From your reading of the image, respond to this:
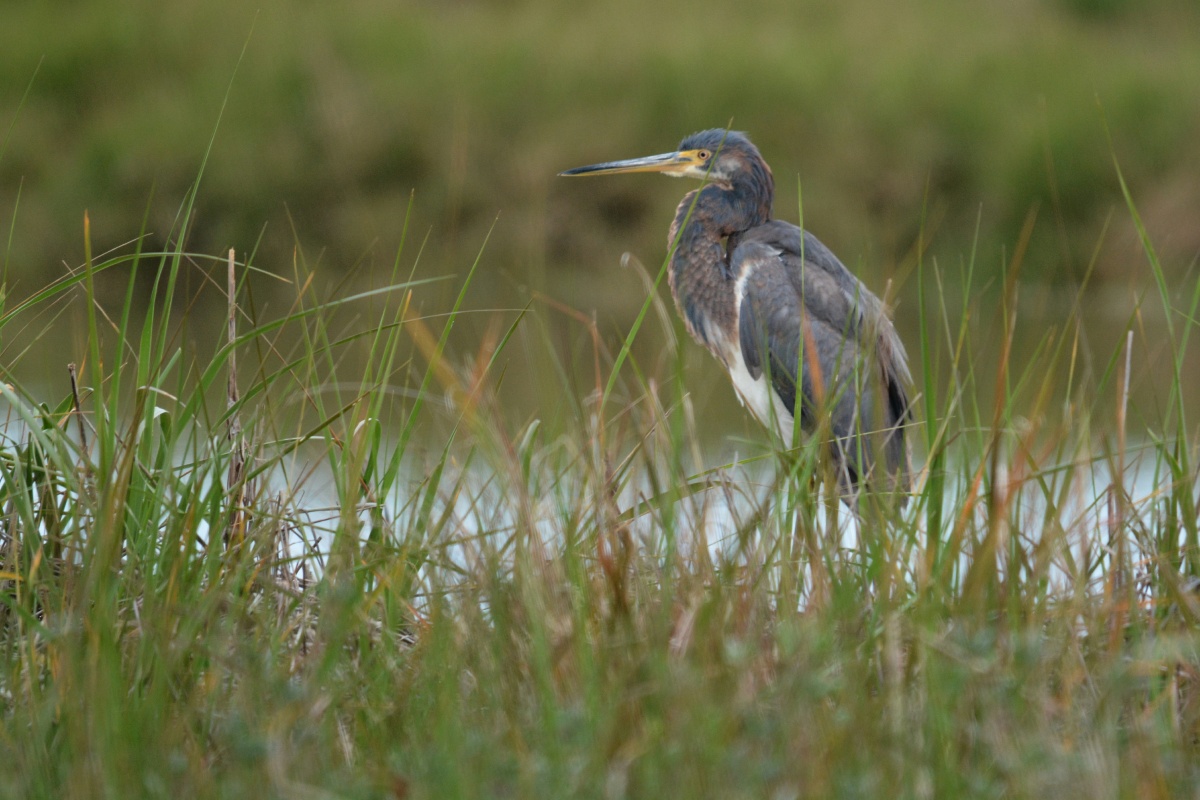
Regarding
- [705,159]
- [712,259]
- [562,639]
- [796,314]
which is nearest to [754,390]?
[796,314]

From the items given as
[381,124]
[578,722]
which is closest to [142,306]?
[381,124]

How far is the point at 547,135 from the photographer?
32.1 feet

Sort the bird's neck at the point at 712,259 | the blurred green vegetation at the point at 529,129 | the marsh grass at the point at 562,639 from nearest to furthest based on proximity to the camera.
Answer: the marsh grass at the point at 562,639 → the bird's neck at the point at 712,259 → the blurred green vegetation at the point at 529,129

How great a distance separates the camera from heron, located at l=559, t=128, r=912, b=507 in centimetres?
363

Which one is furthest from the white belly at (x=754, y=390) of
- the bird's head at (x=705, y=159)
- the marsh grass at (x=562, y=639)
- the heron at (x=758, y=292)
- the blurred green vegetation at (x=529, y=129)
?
the blurred green vegetation at (x=529, y=129)

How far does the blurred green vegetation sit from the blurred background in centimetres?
2

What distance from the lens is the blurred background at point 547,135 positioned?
8938 mm

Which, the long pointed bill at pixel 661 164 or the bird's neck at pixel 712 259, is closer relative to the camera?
the long pointed bill at pixel 661 164

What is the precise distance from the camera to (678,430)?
5.94 feet

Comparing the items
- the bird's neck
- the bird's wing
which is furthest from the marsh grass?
the bird's neck

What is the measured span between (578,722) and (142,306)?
713 centimetres

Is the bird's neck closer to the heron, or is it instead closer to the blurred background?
the heron

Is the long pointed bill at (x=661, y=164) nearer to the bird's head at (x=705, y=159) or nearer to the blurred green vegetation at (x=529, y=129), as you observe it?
the bird's head at (x=705, y=159)

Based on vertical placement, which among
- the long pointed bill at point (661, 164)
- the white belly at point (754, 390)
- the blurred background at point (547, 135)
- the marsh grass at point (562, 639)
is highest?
the blurred background at point (547, 135)
